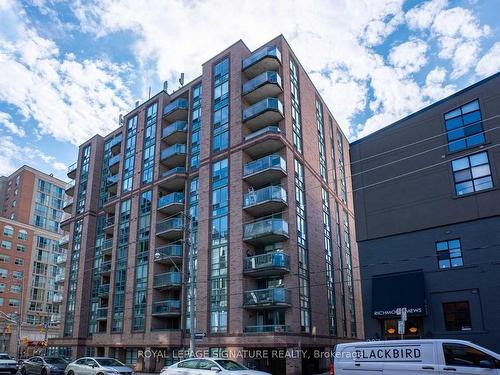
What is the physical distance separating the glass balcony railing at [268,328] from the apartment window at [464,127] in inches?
613

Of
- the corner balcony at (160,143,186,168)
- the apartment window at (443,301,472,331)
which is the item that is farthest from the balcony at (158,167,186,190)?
the apartment window at (443,301,472,331)

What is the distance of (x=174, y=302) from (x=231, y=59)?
21.7 meters

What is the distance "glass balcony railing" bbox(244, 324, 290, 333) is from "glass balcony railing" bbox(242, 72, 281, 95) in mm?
18625

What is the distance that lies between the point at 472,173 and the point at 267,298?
15072 mm

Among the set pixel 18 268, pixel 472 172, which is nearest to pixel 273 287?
Answer: pixel 472 172

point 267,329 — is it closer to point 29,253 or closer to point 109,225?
point 109,225

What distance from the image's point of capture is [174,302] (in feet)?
121

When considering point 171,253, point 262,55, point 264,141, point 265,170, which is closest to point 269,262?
point 265,170

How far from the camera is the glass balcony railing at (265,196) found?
3216 cm

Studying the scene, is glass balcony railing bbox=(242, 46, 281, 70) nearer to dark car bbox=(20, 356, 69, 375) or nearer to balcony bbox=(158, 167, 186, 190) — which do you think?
balcony bbox=(158, 167, 186, 190)

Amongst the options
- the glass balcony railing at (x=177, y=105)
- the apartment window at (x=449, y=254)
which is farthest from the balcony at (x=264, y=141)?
the apartment window at (x=449, y=254)

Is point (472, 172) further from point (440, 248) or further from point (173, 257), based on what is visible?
point (173, 257)

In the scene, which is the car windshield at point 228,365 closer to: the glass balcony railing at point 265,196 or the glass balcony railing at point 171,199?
the glass balcony railing at point 265,196

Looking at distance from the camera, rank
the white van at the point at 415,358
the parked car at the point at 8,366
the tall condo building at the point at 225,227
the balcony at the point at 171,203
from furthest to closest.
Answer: the balcony at the point at 171,203 < the tall condo building at the point at 225,227 < the parked car at the point at 8,366 < the white van at the point at 415,358
